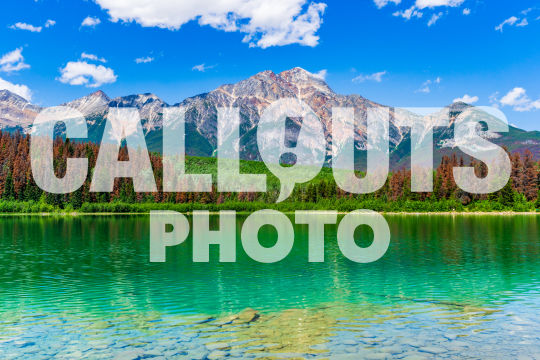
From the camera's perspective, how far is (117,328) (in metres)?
22.3

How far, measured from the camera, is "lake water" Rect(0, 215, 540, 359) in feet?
62.4

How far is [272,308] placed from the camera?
26297 mm

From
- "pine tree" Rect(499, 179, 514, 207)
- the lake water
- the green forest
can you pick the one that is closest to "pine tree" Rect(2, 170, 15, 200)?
the green forest

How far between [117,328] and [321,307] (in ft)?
38.0

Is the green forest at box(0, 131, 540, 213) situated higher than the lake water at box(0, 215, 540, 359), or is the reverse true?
the green forest at box(0, 131, 540, 213)

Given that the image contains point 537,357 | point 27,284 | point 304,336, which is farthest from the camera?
point 27,284

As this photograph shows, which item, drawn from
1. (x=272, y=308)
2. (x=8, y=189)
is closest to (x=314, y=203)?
(x=8, y=189)

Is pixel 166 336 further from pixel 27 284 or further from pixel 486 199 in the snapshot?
pixel 486 199

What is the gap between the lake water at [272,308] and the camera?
62.4 ft

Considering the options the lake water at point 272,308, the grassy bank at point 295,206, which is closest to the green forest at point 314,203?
the grassy bank at point 295,206

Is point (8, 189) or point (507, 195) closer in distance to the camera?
point (507, 195)

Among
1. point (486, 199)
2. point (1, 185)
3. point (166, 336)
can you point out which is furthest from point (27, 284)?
point (1, 185)

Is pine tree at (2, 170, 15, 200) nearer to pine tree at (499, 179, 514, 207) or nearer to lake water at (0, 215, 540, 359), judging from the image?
lake water at (0, 215, 540, 359)

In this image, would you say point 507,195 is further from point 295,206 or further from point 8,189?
point 8,189
